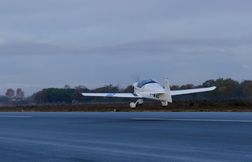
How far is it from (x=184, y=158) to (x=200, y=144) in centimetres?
415

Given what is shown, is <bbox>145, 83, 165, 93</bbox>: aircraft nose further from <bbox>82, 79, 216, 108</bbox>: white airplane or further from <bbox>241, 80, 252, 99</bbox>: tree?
<bbox>241, 80, 252, 99</bbox>: tree

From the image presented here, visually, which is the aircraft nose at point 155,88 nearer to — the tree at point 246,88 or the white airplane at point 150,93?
the white airplane at point 150,93

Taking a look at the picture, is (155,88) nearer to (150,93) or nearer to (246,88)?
(150,93)

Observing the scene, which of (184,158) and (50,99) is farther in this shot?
(50,99)

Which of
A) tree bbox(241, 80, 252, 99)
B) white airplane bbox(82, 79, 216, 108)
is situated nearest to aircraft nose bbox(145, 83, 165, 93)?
white airplane bbox(82, 79, 216, 108)

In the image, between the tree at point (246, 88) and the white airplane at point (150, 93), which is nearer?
the white airplane at point (150, 93)

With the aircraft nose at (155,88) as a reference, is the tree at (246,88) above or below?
above

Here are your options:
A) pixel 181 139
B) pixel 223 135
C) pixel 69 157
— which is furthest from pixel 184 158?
pixel 223 135

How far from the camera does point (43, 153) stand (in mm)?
18078

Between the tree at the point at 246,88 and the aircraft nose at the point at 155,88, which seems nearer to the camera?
the aircraft nose at the point at 155,88

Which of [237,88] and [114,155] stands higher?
[237,88]

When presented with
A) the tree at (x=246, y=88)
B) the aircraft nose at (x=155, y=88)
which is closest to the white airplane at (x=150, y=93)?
the aircraft nose at (x=155, y=88)

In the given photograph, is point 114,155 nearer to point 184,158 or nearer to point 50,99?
point 184,158

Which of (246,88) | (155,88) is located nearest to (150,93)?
(155,88)
